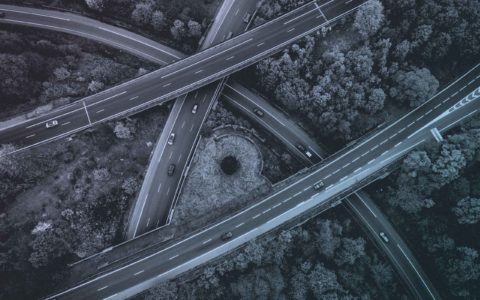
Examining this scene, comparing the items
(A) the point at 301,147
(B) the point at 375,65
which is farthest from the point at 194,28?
(B) the point at 375,65

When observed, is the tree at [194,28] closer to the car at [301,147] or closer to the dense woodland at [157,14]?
the dense woodland at [157,14]

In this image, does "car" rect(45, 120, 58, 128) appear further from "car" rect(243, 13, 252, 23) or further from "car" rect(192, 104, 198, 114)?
"car" rect(243, 13, 252, 23)

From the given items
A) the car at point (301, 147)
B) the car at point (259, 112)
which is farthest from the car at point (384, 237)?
the car at point (259, 112)

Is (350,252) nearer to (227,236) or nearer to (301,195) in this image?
(301,195)

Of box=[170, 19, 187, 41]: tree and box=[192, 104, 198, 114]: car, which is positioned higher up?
box=[170, 19, 187, 41]: tree

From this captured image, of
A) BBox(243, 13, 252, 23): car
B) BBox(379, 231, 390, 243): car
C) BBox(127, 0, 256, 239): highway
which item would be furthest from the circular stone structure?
BBox(379, 231, 390, 243): car

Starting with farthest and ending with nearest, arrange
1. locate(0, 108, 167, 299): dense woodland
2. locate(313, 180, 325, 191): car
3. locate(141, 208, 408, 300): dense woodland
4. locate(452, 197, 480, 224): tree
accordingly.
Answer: locate(313, 180, 325, 191): car
locate(141, 208, 408, 300): dense woodland
locate(452, 197, 480, 224): tree
locate(0, 108, 167, 299): dense woodland
